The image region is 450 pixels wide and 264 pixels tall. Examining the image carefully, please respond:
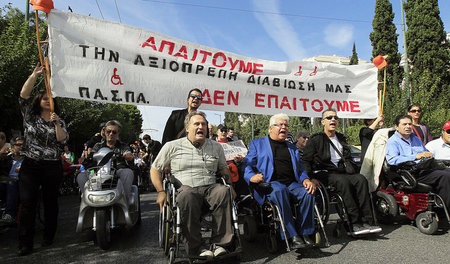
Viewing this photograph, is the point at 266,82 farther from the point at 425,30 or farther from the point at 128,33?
the point at 425,30

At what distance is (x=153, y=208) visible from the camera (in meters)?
6.90

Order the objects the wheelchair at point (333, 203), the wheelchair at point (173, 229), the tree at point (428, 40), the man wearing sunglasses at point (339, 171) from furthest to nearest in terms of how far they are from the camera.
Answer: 1. the tree at point (428, 40)
2. the man wearing sunglasses at point (339, 171)
3. the wheelchair at point (333, 203)
4. the wheelchair at point (173, 229)

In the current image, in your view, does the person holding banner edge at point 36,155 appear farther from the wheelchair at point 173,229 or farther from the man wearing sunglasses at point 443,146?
the man wearing sunglasses at point 443,146

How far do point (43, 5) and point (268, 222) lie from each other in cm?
360

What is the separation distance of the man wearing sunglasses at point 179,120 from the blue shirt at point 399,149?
9.30ft

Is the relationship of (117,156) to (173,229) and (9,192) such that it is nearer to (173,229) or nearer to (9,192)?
(9,192)

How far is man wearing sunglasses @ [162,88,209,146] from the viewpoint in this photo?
4.27m

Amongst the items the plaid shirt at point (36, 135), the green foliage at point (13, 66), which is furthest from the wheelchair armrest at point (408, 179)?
the green foliage at point (13, 66)

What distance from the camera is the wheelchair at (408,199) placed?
4.22m

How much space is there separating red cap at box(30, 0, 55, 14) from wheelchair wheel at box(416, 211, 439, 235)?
5368 millimetres

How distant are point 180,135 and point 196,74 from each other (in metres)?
1.15

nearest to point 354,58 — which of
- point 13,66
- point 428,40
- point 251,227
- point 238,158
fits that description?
point 428,40

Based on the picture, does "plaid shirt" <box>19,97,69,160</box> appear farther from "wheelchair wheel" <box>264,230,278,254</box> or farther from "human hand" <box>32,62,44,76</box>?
"wheelchair wheel" <box>264,230,278,254</box>

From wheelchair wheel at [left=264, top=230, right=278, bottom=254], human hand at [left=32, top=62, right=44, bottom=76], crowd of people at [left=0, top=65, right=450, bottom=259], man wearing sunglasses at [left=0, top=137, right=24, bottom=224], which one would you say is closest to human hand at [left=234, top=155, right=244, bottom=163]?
crowd of people at [left=0, top=65, right=450, bottom=259]
